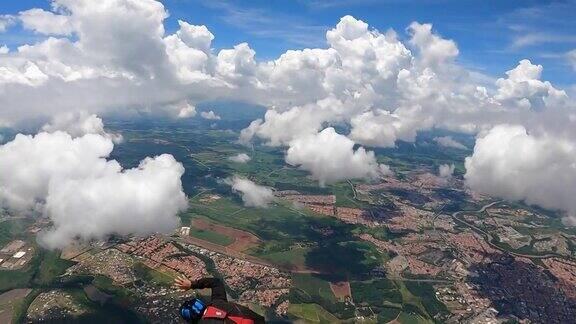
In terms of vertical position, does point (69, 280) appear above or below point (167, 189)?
below

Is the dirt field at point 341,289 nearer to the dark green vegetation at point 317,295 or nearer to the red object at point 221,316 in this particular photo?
the dark green vegetation at point 317,295

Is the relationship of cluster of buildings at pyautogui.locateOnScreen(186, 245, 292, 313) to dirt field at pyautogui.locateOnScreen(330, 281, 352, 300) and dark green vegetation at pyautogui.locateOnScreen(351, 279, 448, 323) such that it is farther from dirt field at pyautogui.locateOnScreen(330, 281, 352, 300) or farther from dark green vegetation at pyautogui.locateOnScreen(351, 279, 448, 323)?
dark green vegetation at pyautogui.locateOnScreen(351, 279, 448, 323)

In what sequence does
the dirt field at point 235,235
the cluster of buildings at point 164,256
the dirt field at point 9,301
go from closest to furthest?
the dirt field at point 9,301 < the cluster of buildings at point 164,256 < the dirt field at point 235,235

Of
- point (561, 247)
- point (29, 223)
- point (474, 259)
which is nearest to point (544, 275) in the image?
point (474, 259)

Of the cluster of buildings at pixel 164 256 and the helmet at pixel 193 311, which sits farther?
the cluster of buildings at pixel 164 256

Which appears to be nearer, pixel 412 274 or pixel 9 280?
pixel 9 280

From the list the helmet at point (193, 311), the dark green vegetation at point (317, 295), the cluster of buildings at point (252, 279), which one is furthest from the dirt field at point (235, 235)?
A: the helmet at point (193, 311)

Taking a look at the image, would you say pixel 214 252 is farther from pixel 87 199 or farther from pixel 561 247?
A: pixel 561 247
